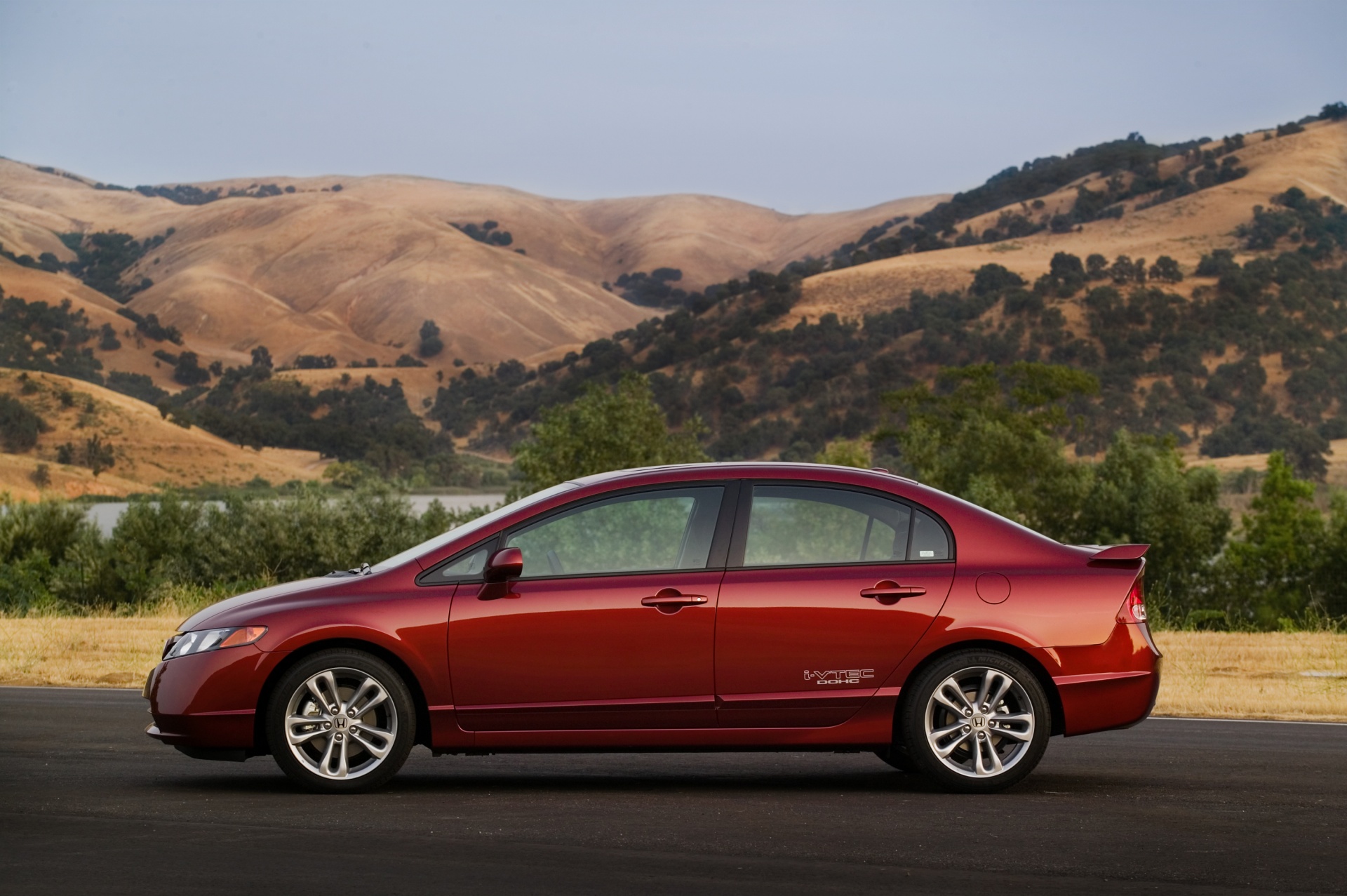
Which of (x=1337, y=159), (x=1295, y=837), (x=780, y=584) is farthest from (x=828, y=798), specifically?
(x=1337, y=159)

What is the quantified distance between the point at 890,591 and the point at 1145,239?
122149 millimetres

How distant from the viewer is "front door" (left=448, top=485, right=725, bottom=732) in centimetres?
771

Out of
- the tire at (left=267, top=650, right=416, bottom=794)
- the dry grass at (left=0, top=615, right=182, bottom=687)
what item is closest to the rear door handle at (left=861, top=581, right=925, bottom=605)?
the tire at (left=267, top=650, right=416, bottom=794)

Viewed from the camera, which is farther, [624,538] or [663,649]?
[624,538]

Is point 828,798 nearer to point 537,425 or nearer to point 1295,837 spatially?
point 1295,837

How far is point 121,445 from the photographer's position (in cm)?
8669

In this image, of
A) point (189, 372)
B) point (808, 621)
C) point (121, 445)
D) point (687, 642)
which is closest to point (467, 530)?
point (687, 642)

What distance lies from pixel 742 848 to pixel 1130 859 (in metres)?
1.56

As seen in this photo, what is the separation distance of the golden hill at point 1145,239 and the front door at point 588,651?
327 ft

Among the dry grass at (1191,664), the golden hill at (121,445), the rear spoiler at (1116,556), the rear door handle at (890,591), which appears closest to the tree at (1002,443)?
the dry grass at (1191,664)

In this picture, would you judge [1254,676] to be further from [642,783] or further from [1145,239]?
[1145,239]

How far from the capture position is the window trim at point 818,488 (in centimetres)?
793

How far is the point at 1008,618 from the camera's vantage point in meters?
7.95

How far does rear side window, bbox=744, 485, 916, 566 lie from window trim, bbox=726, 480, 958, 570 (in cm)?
1
